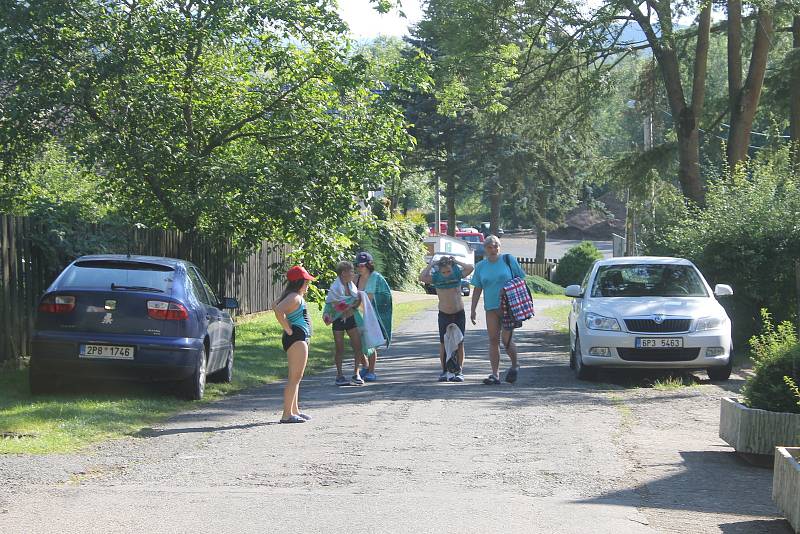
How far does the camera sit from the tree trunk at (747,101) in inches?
925

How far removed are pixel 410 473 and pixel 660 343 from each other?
23.2 ft

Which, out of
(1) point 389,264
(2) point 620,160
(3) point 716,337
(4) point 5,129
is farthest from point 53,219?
(1) point 389,264

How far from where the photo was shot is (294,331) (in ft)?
36.0

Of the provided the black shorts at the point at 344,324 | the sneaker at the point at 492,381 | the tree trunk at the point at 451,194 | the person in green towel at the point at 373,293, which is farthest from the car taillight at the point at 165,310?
the tree trunk at the point at 451,194

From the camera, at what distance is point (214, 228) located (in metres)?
18.5

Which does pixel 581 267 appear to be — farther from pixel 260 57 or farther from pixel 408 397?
pixel 408 397

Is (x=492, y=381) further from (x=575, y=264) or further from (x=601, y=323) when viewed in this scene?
(x=575, y=264)

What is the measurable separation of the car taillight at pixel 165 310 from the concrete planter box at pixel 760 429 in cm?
569

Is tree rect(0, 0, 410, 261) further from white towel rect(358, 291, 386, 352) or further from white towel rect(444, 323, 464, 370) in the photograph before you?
white towel rect(444, 323, 464, 370)

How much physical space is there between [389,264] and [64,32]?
2878 cm

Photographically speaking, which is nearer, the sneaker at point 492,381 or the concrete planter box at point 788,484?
the concrete planter box at point 788,484

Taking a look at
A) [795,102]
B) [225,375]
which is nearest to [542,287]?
[795,102]

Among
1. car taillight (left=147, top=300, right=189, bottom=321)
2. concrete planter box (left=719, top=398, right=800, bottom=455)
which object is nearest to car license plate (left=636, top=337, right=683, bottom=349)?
concrete planter box (left=719, top=398, right=800, bottom=455)

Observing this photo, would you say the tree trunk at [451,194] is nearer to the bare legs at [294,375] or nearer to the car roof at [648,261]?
the car roof at [648,261]
